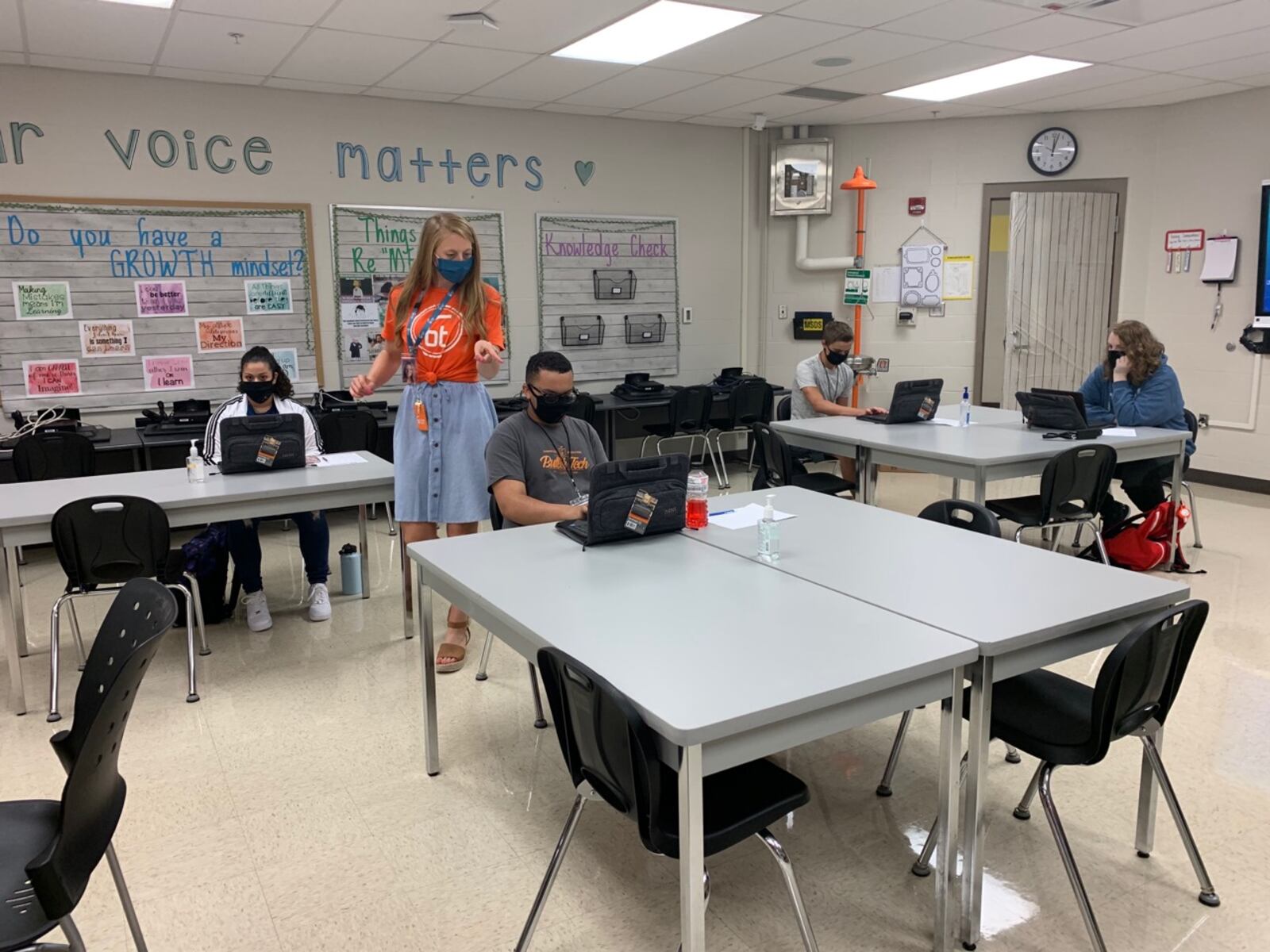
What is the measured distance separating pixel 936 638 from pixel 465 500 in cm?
218

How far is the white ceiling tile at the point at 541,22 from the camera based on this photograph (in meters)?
4.42

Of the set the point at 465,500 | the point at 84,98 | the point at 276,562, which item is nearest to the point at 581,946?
the point at 465,500

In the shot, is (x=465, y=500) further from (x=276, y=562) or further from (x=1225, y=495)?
(x=1225, y=495)

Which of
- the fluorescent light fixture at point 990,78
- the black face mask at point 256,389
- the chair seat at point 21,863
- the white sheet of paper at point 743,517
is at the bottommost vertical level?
the chair seat at point 21,863

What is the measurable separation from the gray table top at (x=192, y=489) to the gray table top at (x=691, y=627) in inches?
45.8

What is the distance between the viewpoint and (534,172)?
708cm

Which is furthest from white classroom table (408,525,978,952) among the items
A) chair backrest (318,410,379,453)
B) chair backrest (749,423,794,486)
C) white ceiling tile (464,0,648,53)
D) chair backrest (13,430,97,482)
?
chair backrest (13,430,97,482)

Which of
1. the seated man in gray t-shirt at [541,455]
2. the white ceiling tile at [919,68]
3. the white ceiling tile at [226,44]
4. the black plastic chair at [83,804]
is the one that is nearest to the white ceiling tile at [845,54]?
the white ceiling tile at [919,68]

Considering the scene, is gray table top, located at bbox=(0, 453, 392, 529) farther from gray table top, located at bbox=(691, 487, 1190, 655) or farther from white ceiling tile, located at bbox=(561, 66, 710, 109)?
white ceiling tile, located at bbox=(561, 66, 710, 109)

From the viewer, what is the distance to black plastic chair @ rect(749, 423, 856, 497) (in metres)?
4.77

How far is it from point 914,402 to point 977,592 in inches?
122

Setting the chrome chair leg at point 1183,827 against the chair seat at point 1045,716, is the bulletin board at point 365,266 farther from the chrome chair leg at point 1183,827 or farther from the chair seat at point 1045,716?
the chrome chair leg at point 1183,827

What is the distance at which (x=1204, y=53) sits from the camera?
18.2 ft

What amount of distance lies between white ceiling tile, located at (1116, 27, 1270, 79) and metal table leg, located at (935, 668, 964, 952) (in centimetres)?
492
